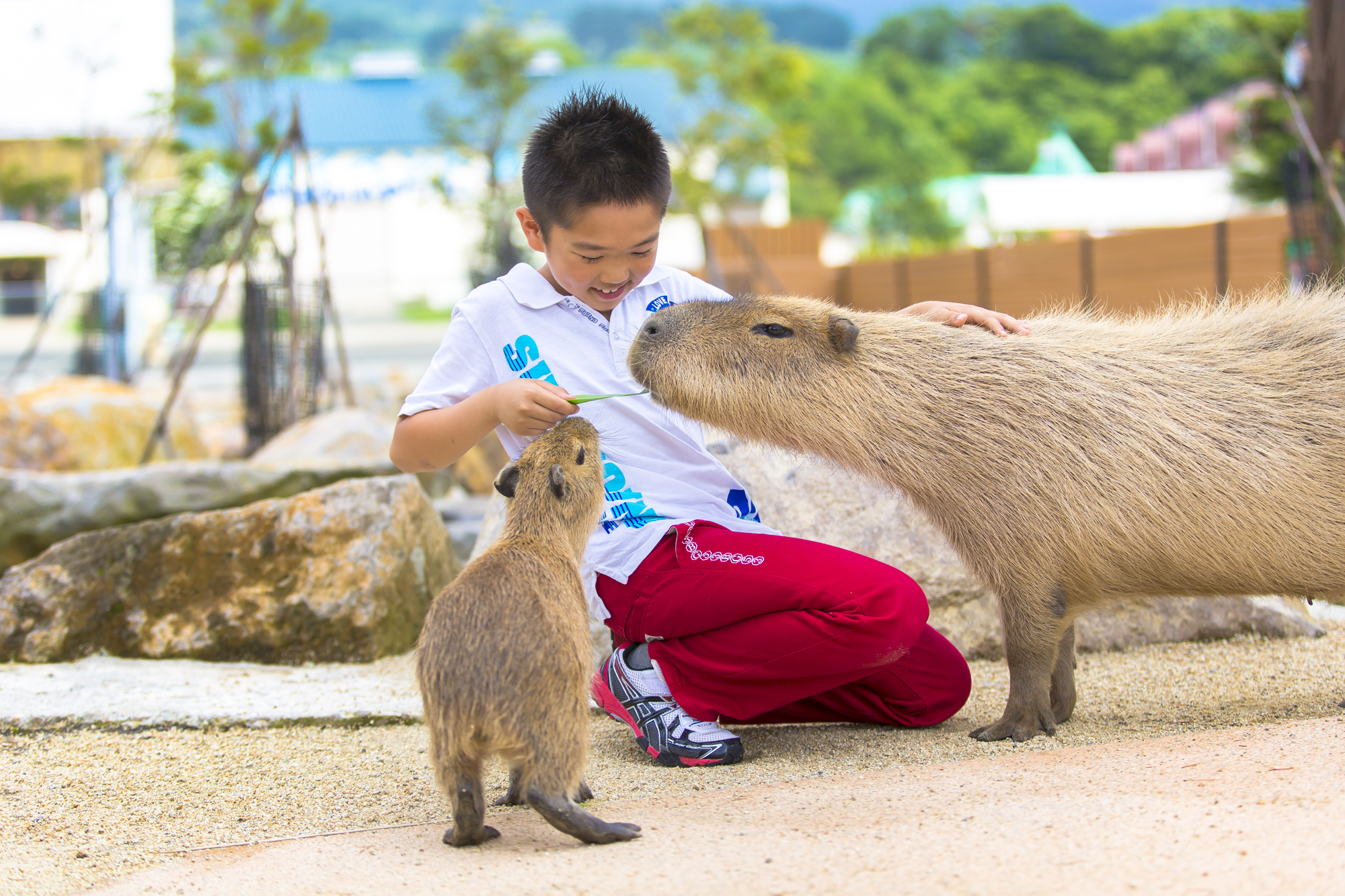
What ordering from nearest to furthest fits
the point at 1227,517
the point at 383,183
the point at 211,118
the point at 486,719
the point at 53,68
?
the point at 486,719 → the point at 1227,517 → the point at 211,118 → the point at 53,68 → the point at 383,183

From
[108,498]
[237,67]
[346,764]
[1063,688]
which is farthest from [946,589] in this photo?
[237,67]

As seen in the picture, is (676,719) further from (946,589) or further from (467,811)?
(946,589)

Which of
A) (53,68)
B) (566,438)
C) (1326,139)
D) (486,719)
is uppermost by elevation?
(53,68)

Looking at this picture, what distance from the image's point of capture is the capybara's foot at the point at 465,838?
2154 millimetres

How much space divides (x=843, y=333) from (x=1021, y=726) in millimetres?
1073

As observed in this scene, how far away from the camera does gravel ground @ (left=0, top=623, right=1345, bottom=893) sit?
8.00ft

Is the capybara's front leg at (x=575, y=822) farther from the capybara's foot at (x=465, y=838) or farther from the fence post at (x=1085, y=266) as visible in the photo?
the fence post at (x=1085, y=266)

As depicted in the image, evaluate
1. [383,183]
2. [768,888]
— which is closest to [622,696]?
[768,888]

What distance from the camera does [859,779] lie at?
2.50 metres

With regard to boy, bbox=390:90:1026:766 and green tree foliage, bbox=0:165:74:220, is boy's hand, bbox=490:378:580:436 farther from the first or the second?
green tree foliage, bbox=0:165:74:220

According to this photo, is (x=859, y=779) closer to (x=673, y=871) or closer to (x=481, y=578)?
(x=673, y=871)

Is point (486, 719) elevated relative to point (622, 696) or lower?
elevated

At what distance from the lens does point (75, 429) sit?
7484mm

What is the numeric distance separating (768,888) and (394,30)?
20551cm
